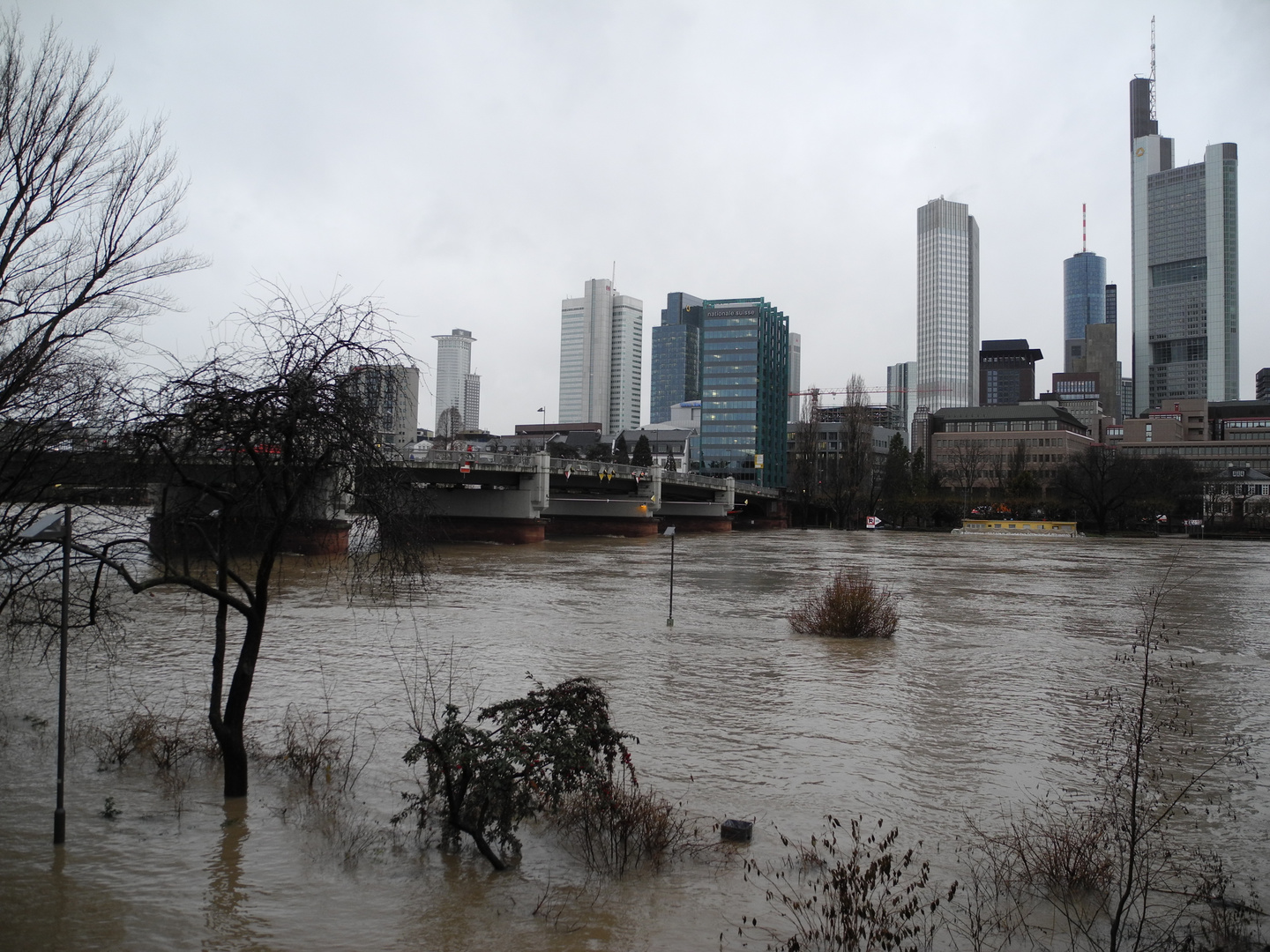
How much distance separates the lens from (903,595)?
32.6 meters

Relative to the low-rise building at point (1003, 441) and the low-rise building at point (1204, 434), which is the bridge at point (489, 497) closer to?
the low-rise building at point (1003, 441)

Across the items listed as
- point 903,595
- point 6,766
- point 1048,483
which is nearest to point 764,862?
point 6,766

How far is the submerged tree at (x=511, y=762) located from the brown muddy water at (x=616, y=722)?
1.34 ft

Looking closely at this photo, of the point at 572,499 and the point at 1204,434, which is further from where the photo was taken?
the point at 1204,434

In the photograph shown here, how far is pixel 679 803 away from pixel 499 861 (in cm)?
237

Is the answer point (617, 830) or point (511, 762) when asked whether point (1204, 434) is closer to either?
point (617, 830)

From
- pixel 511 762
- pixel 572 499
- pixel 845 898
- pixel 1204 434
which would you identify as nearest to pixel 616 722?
pixel 511 762

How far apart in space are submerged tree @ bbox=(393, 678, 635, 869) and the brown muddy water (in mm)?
409

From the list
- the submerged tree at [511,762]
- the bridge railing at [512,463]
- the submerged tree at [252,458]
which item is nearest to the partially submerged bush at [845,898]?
the submerged tree at [511,762]

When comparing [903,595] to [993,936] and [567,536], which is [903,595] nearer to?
[993,936]

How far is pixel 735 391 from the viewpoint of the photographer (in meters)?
183

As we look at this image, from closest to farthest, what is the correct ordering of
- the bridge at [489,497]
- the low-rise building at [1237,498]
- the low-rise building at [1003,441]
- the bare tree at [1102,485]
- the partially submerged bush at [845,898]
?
the partially submerged bush at [845,898]
the bridge at [489,497]
the low-rise building at [1237,498]
the bare tree at [1102,485]
the low-rise building at [1003,441]

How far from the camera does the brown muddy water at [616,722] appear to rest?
22.9ft

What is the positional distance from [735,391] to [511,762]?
17795 centimetres
